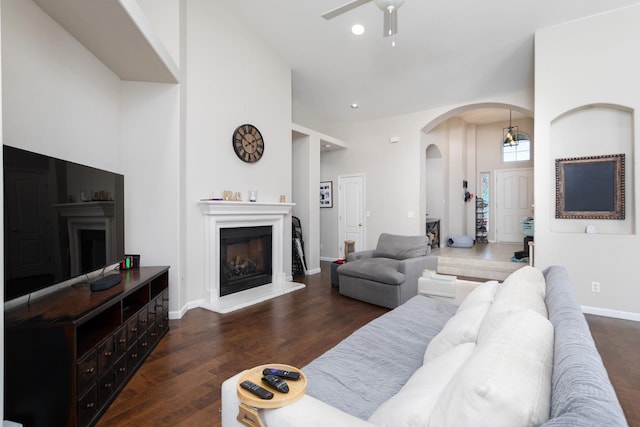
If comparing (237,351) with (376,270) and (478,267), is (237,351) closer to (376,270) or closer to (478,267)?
(376,270)

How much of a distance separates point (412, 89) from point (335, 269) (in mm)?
3577

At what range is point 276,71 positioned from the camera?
5008 mm

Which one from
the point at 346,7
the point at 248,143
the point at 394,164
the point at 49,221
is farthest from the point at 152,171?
the point at 394,164

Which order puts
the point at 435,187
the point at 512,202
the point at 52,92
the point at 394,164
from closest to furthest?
the point at 52,92 < the point at 394,164 < the point at 435,187 < the point at 512,202

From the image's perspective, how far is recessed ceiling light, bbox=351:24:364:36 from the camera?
404 centimetres

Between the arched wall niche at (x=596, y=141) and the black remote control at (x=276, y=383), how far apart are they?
14.1 feet

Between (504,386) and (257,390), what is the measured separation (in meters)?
0.75

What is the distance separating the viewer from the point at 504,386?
0.77 metres

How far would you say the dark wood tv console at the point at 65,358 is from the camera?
158 cm

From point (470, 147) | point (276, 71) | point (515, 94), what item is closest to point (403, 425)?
point (276, 71)

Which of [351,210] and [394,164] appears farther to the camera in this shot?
[351,210]

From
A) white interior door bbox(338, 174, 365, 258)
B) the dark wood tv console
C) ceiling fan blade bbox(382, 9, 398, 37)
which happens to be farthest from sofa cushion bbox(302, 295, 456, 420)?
white interior door bbox(338, 174, 365, 258)

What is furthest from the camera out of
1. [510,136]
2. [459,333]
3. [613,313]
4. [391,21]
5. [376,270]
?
[510,136]

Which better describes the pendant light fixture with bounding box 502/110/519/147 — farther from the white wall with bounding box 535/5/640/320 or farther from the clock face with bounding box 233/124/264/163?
the clock face with bounding box 233/124/264/163
